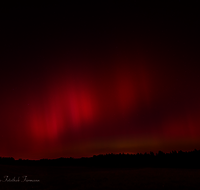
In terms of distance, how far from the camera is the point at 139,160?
9388 centimetres

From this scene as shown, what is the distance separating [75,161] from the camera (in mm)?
101375

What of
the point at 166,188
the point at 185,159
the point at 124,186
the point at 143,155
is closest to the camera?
the point at 166,188

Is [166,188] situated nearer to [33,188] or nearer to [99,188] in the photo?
[99,188]

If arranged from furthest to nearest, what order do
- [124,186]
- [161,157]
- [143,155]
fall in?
[143,155] → [161,157] → [124,186]

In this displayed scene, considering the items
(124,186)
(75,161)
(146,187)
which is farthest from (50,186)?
(75,161)

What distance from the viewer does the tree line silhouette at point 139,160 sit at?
3182 inches

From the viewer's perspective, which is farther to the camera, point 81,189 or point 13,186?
point 13,186

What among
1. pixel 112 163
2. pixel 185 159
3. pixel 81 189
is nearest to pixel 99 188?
pixel 81 189

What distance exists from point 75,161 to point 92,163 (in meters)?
9.81

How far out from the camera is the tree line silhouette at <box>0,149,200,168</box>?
265 ft

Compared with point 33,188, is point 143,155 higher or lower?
higher

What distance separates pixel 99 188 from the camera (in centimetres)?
2597

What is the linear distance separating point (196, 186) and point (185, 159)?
199 feet

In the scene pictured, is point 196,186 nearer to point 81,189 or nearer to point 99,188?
point 99,188
